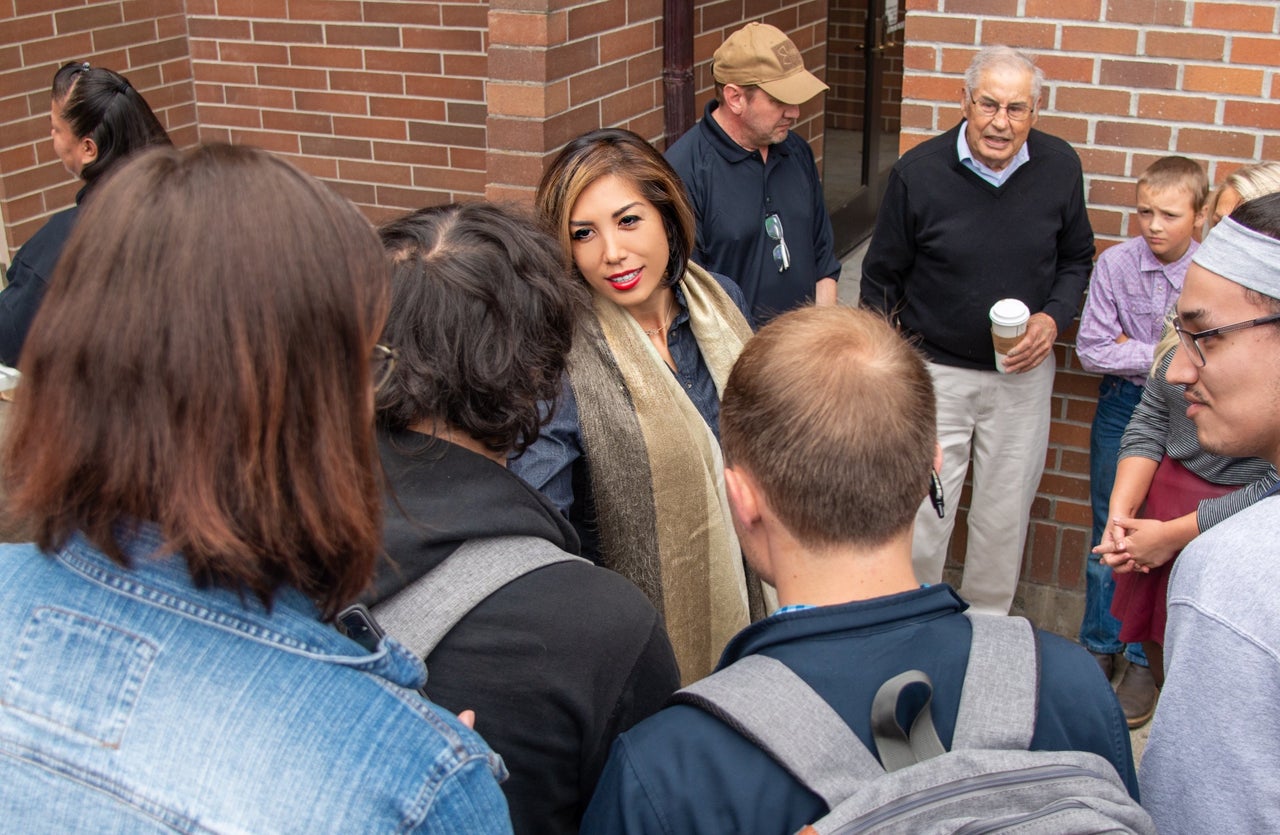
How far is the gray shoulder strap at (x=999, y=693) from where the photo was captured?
1334 mm

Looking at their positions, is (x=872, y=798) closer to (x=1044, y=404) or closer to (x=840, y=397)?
(x=840, y=397)

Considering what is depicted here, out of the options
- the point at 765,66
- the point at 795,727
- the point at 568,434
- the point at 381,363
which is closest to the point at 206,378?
the point at 381,363

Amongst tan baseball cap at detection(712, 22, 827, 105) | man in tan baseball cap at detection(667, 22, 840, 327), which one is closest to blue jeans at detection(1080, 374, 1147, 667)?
man in tan baseball cap at detection(667, 22, 840, 327)

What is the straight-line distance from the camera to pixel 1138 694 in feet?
12.8

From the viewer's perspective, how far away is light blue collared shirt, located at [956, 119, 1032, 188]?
149 inches

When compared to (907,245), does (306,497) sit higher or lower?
higher

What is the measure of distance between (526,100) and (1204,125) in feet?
7.31

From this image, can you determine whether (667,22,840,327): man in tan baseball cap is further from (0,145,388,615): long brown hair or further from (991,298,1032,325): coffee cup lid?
(0,145,388,615): long brown hair

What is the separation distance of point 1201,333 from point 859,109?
7.96 m

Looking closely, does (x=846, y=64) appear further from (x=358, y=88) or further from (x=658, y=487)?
(x=658, y=487)

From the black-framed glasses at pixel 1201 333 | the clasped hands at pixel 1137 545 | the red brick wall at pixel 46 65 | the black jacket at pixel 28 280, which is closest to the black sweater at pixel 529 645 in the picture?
the black-framed glasses at pixel 1201 333

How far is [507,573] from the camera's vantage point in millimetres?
1596

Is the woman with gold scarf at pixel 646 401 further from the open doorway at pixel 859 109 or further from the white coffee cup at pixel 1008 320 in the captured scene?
the open doorway at pixel 859 109

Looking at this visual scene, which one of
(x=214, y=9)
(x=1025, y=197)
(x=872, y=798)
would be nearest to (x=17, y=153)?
(x=214, y=9)
